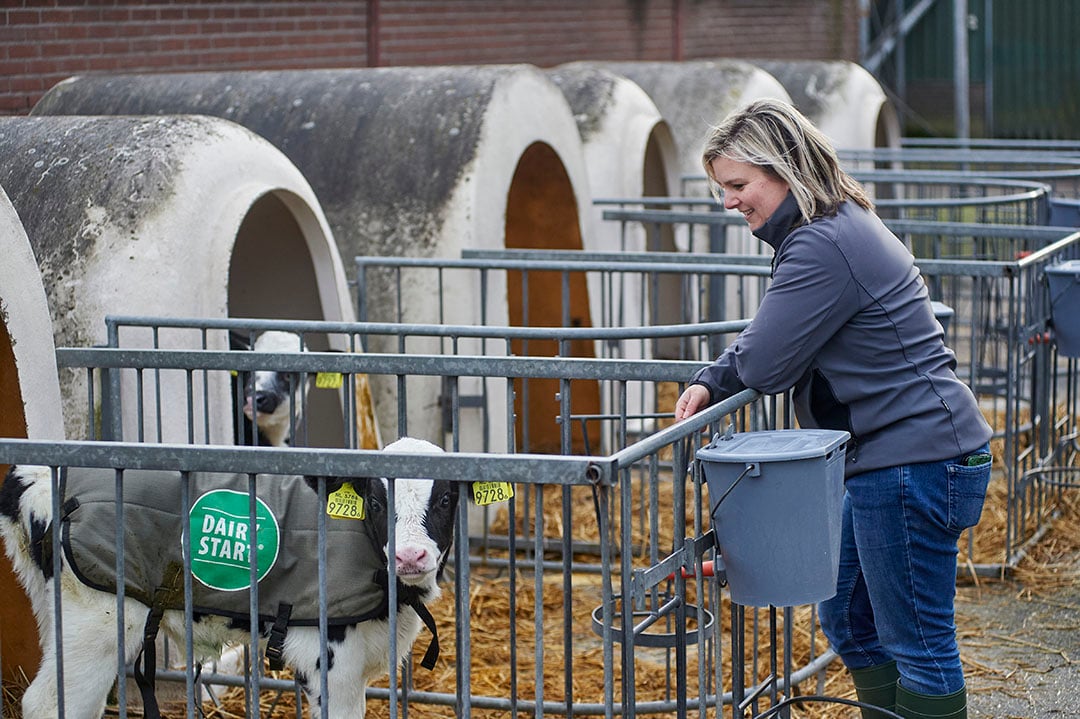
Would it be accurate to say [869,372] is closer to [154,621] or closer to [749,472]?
[749,472]

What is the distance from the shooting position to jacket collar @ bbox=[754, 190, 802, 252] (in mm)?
3615

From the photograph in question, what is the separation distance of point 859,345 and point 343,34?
306 inches

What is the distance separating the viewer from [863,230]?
359cm

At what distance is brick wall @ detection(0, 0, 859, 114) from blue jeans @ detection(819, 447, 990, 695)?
5.59 meters

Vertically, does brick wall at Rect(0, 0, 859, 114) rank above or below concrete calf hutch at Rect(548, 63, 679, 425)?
above

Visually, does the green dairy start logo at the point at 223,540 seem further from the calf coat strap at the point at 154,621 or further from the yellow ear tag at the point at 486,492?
the yellow ear tag at the point at 486,492

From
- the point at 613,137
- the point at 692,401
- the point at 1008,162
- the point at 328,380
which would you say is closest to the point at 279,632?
the point at 328,380

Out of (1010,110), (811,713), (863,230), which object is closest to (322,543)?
(863,230)

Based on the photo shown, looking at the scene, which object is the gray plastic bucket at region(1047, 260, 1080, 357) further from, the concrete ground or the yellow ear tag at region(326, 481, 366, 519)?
the yellow ear tag at region(326, 481, 366, 519)

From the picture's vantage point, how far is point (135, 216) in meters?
5.31

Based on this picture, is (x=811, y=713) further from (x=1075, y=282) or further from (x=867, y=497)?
(x=1075, y=282)

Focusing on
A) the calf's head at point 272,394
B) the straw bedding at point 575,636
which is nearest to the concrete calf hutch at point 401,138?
the straw bedding at point 575,636

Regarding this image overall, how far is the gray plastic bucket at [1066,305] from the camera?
6355 millimetres

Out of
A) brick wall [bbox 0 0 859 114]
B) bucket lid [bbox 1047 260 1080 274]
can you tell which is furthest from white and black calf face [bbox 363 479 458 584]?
brick wall [bbox 0 0 859 114]
